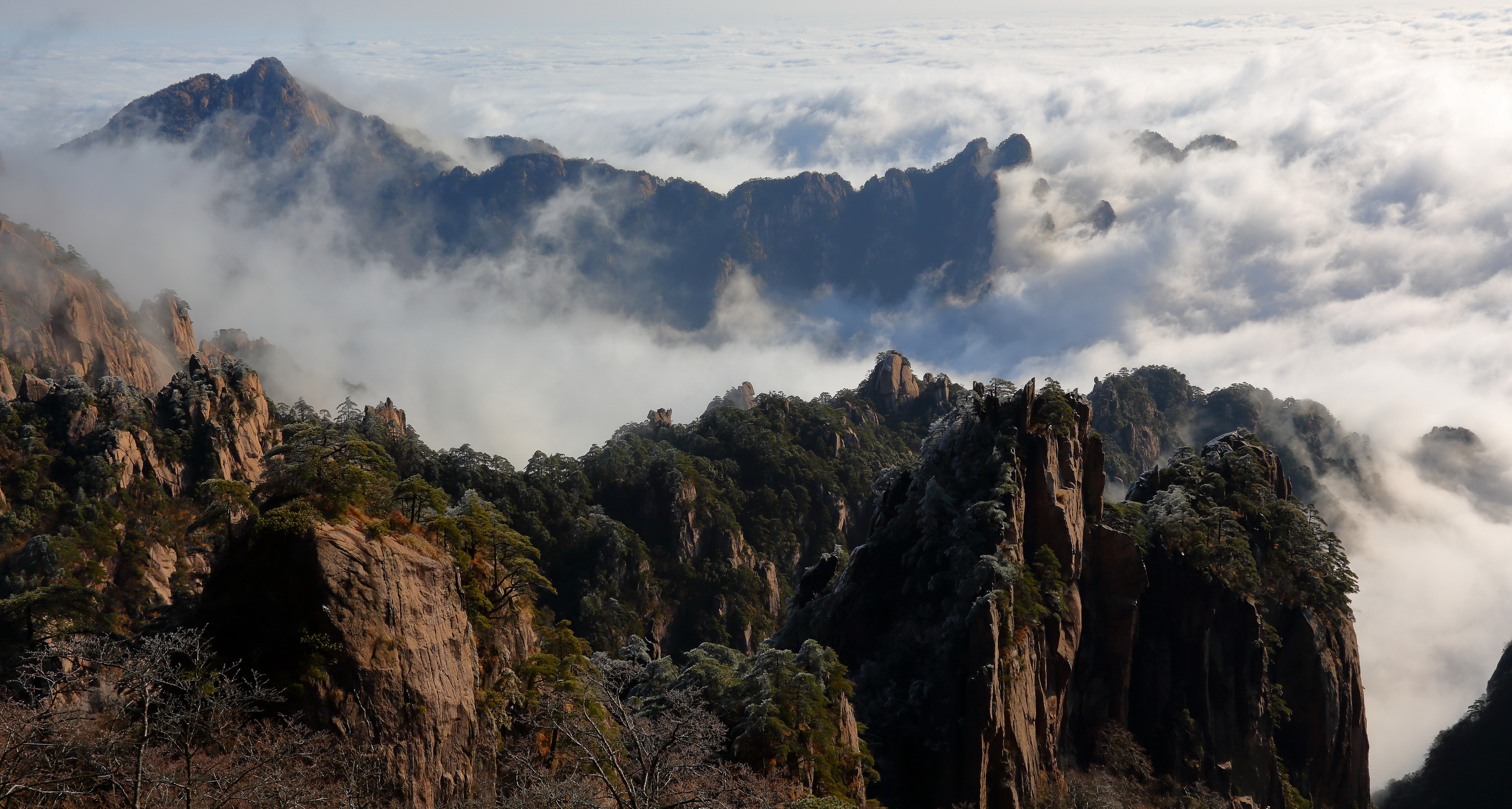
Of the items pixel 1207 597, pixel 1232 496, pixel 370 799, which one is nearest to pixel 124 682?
pixel 370 799

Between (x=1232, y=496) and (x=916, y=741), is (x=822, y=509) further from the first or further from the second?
(x=916, y=741)

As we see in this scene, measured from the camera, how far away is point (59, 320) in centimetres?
12912

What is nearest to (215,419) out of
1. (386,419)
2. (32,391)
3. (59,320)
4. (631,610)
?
(32,391)

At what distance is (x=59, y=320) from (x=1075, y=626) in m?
139

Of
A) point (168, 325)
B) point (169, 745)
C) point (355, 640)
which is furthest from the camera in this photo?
point (168, 325)

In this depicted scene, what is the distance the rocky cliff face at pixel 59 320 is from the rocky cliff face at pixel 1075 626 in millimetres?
108036

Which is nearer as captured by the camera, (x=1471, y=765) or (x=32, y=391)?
(x=32, y=391)

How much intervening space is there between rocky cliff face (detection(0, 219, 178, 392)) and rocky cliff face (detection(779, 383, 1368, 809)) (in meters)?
108

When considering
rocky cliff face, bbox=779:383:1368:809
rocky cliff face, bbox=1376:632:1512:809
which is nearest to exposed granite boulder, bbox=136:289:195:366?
rocky cliff face, bbox=779:383:1368:809

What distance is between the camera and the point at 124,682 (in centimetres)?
2739

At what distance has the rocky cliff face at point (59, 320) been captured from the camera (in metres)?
123

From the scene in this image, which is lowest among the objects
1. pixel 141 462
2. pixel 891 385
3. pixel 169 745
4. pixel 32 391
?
pixel 169 745

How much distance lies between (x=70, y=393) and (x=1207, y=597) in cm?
10955

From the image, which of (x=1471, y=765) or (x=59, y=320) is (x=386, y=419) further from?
(x=1471, y=765)
